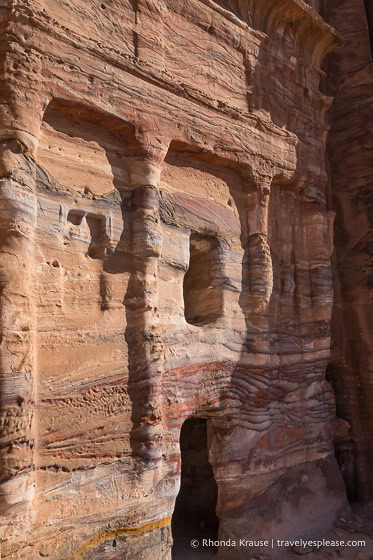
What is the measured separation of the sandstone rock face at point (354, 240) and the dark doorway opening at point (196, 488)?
2.64 m

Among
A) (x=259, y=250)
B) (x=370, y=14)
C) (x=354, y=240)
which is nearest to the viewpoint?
(x=259, y=250)

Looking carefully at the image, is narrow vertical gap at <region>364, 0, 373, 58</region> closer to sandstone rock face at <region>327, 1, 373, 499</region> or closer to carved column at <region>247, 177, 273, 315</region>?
sandstone rock face at <region>327, 1, 373, 499</region>

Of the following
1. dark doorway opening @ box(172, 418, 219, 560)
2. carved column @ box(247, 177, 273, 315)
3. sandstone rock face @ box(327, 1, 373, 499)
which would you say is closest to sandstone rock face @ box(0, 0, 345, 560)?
carved column @ box(247, 177, 273, 315)

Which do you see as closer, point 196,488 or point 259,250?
point 259,250

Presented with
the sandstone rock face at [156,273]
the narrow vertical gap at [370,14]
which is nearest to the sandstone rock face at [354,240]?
the narrow vertical gap at [370,14]

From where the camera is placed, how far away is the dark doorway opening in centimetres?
777

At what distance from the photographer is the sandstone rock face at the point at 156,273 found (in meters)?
4.80

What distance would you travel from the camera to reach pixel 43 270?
4949mm

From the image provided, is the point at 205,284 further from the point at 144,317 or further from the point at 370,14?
the point at 370,14

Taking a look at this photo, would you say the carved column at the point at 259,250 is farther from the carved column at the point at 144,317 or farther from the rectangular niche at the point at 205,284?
the carved column at the point at 144,317

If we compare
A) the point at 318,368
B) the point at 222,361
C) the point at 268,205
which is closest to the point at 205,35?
the point at 268,205

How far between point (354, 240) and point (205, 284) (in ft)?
12.5

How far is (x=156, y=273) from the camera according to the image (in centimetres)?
586

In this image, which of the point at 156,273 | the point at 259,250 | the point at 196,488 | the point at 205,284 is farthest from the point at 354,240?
the point at 196,488
